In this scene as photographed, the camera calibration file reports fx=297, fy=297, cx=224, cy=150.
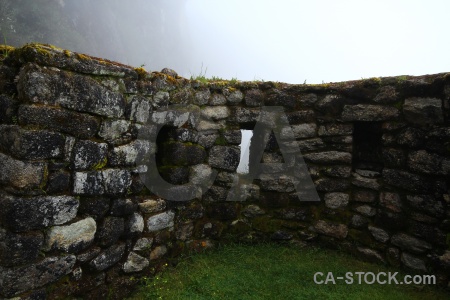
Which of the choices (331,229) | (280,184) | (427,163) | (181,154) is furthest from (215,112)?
(427,163)

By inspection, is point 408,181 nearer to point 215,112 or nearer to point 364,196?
point 364,196

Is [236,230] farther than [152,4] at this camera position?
No

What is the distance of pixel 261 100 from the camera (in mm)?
4184

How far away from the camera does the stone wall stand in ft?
7.22

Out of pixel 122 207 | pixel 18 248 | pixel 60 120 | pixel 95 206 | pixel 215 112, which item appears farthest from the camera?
pixel 215 112

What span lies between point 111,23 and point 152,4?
87.1 ft

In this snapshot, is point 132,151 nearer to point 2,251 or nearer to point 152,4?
point 2,251

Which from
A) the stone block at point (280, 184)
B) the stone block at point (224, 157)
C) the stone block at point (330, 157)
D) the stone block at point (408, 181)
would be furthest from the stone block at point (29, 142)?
the stone block at point (408, 181)

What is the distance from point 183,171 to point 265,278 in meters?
1.53

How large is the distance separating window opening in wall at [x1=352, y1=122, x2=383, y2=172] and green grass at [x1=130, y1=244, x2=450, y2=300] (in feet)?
4.07

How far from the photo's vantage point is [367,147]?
13.4ft

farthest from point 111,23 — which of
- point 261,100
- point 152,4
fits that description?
point 261,100

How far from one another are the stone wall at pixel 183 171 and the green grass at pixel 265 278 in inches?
7.6

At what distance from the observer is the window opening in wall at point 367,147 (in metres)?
3.94
